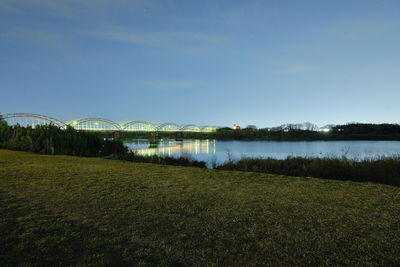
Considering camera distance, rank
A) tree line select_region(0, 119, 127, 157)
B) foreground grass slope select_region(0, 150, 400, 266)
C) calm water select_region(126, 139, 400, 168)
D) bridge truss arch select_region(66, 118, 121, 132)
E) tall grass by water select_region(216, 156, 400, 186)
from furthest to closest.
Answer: bridge truss arch select_region(66, 118, 121, 132) < calm water select_region(126, 139, 400, 168) < tree line select_region(0, 119, 127, 157) < tall grass by water select_region(216, 156, 400, 186) < foreground grass slope select_region(0, 150, 400, 266)

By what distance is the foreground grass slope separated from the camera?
226 centimetres

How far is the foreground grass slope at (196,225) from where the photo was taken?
2.26 metres

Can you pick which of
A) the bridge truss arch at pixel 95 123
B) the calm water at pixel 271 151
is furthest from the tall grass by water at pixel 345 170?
the bridge truss arch at pixel 95 123

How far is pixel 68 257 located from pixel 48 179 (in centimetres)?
422

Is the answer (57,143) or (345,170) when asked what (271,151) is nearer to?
(345,170)

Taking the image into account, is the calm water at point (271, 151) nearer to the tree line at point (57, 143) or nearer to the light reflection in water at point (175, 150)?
the light reflection in water at point (175, 150)

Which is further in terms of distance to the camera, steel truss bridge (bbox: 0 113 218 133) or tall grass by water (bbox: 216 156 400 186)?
steel truss bridge (bbox: 0 113 218 133)

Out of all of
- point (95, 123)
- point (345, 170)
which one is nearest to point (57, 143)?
point (345, 170)

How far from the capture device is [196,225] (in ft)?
9.75

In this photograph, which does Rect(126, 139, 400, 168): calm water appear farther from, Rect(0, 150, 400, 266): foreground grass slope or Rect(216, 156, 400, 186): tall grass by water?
Rect(0, 150, 400, 266): foreground grass slope

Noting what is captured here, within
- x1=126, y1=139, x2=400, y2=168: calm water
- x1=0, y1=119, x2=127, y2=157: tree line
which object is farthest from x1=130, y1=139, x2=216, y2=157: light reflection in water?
x1=0, y1=119, x2=127, y2=157: tree line

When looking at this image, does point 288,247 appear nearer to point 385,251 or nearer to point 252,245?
point 252,245

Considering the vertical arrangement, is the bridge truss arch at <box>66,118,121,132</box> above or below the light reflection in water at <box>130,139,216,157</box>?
above

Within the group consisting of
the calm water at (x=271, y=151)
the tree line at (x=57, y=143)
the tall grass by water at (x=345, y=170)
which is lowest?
the calm water at (x=271, y=151)
